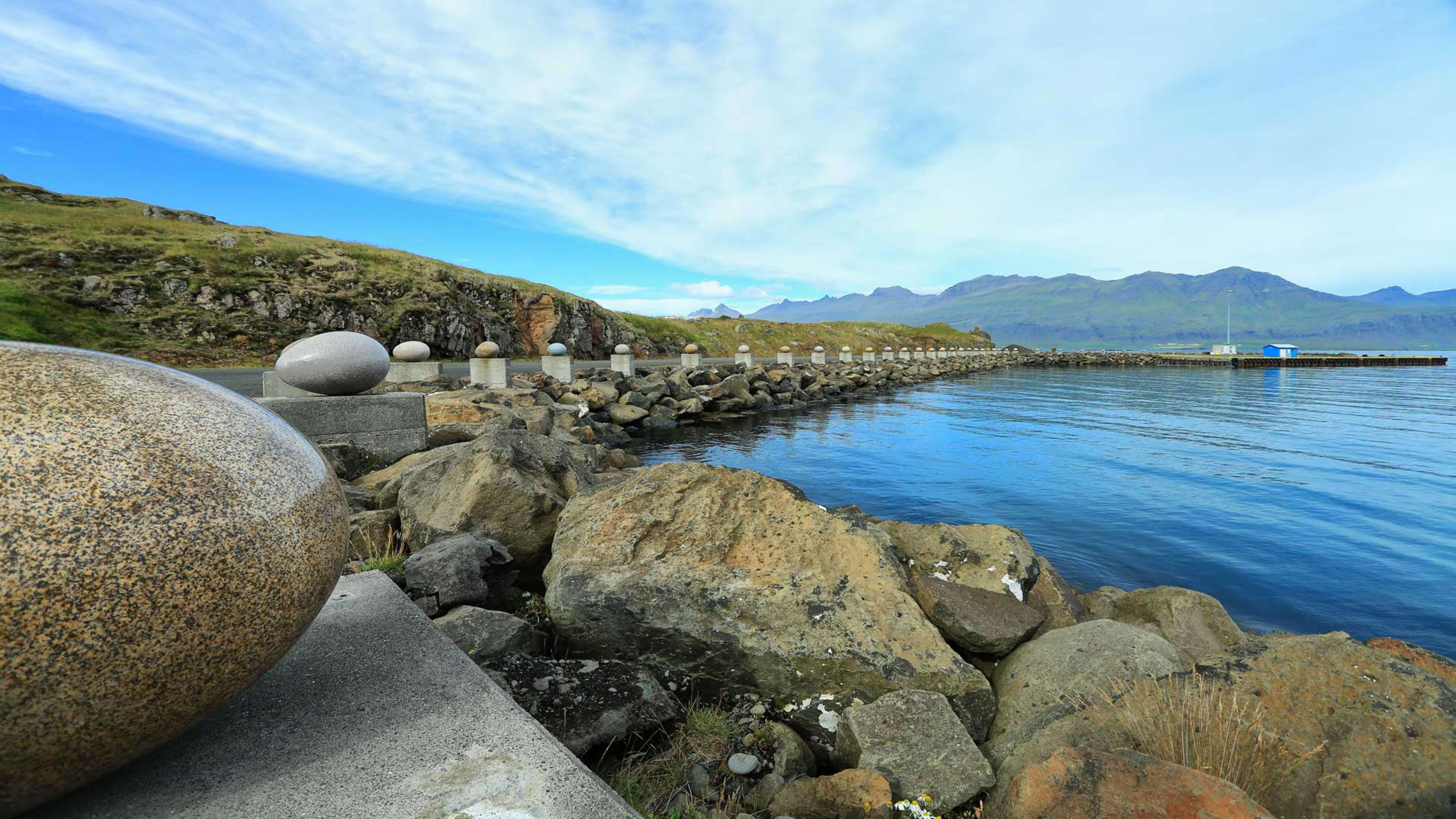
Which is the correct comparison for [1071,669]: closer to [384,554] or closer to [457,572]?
[457,572]

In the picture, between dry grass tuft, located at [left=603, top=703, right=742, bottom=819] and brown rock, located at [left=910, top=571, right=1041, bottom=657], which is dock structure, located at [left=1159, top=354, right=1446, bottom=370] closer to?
brown rock, located at [left=910, top=571, right=1041, bottom=657]

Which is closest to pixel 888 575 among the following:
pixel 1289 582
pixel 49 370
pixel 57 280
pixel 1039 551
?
pixel 49 370

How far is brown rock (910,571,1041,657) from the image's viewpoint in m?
5.05

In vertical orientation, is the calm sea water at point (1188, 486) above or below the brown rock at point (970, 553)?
below

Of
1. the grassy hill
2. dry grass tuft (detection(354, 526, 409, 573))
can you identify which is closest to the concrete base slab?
dry grass tuft (detection(354, 526, 409, 573))

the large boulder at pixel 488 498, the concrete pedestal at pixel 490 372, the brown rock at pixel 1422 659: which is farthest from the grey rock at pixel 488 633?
the concrete pedestal at pixel 490 372

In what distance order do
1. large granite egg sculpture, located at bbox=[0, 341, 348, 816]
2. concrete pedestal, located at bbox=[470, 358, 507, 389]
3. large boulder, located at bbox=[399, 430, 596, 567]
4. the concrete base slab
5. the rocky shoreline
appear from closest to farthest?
large granite egg sculpture, located at bbox=[0, 341, 348, 816] → the concrete base slab → the rocky shoreline → large boulder, located at bbox=[399, 430, 596, 567] → concrete pedestal, located at bbox=[470, 358, 507, 389]

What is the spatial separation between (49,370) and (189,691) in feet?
4.32

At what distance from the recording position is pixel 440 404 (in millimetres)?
12312

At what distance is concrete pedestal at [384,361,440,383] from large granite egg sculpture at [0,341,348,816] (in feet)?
58.4

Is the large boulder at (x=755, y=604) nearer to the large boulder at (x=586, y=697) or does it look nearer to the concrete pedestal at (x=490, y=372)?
the large boulder at (x=586, y=697)

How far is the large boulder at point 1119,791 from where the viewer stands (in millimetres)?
2441

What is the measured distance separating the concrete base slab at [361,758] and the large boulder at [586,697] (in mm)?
808

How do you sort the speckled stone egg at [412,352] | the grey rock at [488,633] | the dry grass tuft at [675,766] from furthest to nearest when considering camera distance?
the speckled stone egg at [412,352]
the grey rock at [488,633]
the dry grass tuft at [675,766]
